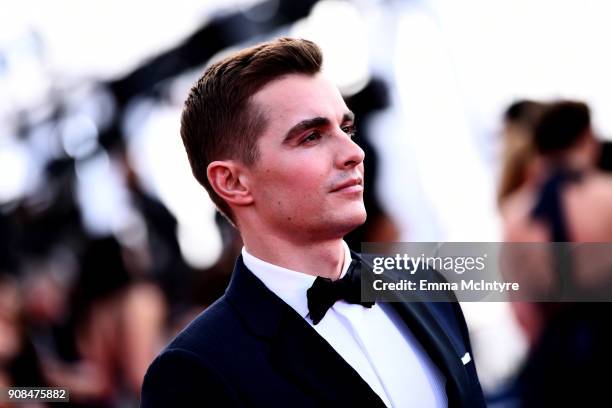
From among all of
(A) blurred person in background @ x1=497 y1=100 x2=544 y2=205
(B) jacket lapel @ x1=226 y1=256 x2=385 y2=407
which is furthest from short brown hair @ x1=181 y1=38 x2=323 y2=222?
(A) blurred person in background @ x1=497 y1=100 x2=544 y2=205

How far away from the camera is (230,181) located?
1658 millimetres

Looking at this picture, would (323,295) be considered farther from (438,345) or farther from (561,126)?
(561,126)

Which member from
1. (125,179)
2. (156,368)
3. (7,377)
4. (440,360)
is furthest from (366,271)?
(125,179)

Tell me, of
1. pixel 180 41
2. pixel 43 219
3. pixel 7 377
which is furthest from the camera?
pixel 43 219

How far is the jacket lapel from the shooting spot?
146 centimetres

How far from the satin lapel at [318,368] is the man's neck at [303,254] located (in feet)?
0.42

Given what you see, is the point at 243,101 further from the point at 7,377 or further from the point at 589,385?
the point at 7,377

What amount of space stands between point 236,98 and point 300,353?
54cm

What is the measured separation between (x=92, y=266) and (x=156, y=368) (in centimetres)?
256

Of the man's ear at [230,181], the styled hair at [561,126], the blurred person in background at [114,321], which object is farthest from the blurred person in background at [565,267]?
the blurred person in background at [114,321]

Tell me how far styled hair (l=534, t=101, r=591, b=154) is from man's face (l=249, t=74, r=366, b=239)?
1.23m

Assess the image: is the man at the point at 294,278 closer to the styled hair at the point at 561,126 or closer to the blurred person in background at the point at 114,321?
the styled hair at the point at 561,126

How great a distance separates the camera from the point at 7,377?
3.45 meters

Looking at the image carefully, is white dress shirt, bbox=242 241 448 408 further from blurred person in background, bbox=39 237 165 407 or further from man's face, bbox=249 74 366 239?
blurred person in background, bbox=39 237 165 407
